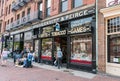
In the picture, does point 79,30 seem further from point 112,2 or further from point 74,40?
point 112,2

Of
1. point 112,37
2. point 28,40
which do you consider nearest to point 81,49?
point 112,37

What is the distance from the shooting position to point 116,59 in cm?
1291

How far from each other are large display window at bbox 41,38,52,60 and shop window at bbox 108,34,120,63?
801 cm

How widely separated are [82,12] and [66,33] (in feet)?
8.35

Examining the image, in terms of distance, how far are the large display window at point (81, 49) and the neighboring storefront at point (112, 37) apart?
177 cm

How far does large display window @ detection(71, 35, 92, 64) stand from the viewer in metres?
14.9

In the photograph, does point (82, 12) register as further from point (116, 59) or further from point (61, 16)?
point (116, 59)

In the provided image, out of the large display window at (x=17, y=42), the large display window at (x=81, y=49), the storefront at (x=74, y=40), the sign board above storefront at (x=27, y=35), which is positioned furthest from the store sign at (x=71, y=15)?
the large display window at (x=17, y=42)

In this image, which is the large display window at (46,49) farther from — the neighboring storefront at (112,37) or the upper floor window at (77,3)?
the neighboring storefront at (112,37)

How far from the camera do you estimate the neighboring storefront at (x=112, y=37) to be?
1275 cm

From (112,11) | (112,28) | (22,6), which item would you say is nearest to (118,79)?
(112,28)

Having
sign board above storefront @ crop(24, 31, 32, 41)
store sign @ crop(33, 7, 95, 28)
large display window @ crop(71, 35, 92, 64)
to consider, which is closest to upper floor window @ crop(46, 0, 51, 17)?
store sign @ crop(33, 7, 95, 28)

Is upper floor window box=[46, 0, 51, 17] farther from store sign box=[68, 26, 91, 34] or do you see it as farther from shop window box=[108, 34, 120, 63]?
shop window box=[108, 34, 120, 63]

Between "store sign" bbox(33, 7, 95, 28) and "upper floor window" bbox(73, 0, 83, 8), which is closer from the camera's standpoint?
"store sign" bbox(33, 7, 95, 28)
